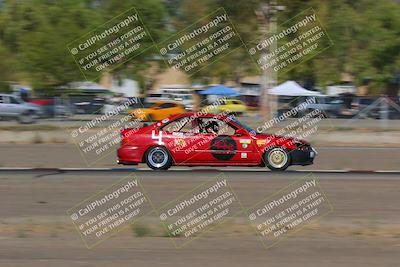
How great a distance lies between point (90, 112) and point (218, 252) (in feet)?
67.1

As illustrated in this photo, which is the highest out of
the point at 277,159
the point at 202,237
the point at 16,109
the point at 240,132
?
the point at 16,109

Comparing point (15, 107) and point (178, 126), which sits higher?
point (15, 107)

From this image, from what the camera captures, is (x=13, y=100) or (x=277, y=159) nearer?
(x=277, y=159)

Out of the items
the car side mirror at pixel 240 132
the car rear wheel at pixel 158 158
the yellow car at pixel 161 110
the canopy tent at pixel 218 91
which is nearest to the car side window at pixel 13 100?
the yellow car at pixel 161 110

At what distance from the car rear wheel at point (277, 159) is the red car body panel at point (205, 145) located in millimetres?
115

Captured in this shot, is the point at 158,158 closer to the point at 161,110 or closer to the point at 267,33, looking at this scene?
the point at 267,33

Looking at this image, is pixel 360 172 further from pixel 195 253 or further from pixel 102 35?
pixel 102 35

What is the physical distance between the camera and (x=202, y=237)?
790 cm

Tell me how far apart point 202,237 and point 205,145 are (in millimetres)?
6814

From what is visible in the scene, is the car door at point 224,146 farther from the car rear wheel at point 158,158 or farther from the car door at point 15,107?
the car door at point 15,107

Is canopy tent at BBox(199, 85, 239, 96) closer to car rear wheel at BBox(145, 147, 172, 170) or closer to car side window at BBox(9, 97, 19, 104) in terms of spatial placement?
car side window at BBox(9, 97, 19, 104)

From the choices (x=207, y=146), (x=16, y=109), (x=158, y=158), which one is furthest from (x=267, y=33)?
(x=158, y=158)

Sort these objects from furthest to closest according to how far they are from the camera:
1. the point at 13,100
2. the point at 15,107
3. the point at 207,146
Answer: the point at 13,100 → the point at 15,107 → the point at 207,146

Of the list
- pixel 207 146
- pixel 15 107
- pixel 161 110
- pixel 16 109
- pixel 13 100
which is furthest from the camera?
pixel 161 110
